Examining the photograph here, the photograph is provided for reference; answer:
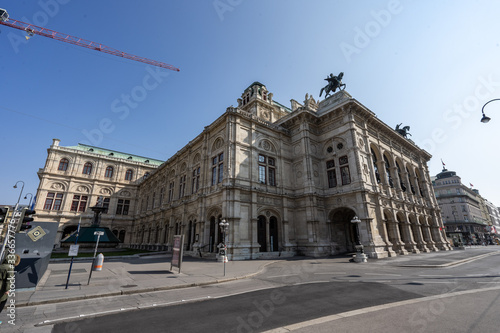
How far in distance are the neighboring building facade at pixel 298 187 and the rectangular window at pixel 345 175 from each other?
12 centimetres

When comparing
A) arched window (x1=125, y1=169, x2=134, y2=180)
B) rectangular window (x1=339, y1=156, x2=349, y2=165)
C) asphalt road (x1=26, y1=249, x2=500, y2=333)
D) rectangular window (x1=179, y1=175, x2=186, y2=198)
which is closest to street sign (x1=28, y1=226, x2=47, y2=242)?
asphalt road (x1=26, y1=249, x2=500, y2=333)

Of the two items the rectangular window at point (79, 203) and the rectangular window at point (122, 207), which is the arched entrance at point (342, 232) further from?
the rectangular window at point (79, 203)

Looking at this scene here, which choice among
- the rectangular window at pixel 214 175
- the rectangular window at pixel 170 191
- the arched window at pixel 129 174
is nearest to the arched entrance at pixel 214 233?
the rectangular window at pixel 214 175

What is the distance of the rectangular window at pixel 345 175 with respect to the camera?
25483 millimetres

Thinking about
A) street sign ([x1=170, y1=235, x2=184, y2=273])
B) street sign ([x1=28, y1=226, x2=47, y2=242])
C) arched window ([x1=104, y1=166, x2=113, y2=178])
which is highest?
arched window ([x1=104, y1=166, x2=113, y2=178])

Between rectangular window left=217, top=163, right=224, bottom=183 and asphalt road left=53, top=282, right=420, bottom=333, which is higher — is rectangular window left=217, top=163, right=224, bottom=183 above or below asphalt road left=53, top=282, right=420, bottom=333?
above

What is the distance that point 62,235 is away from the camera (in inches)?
1742

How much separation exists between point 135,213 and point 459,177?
97441mm

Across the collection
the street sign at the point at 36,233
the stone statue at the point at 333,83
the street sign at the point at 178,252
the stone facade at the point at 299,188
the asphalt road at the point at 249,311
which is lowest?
the asphalt road at the point at 249,311

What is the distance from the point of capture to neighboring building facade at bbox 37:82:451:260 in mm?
22984

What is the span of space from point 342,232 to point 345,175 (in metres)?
6.91

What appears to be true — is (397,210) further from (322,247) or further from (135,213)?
(135,213)

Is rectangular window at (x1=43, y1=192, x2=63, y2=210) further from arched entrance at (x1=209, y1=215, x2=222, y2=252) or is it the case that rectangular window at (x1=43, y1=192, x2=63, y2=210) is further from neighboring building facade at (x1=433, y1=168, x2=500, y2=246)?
neighboring building facade at (x1=433, y1=168, x2=500, y2=246)

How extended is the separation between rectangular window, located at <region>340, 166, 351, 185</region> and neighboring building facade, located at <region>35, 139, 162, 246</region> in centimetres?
4677
